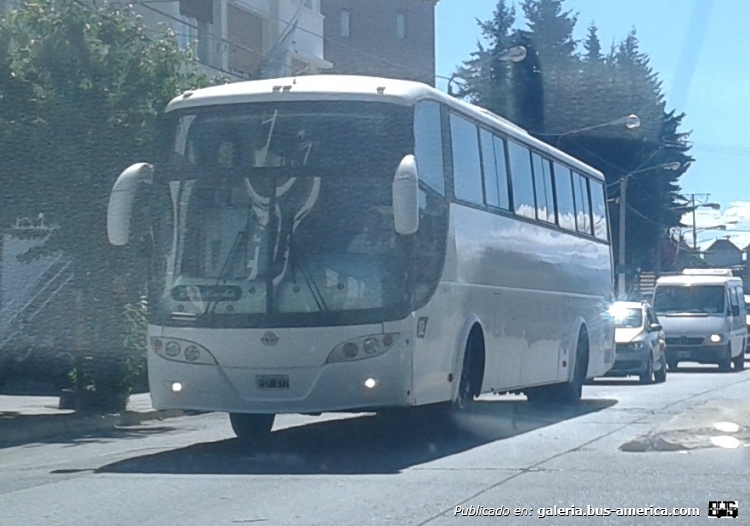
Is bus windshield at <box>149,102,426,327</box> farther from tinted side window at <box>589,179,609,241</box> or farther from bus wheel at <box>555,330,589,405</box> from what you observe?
tinted side window at <box>589,179,609,241</box>

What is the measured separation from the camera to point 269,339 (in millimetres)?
11750

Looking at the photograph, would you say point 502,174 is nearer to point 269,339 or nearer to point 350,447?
point 350,447

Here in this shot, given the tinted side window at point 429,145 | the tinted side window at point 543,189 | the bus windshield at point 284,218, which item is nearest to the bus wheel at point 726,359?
the tinted side window at point 543,189

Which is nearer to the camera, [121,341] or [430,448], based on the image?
[430,448]

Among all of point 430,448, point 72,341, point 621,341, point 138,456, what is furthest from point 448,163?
point 621,341

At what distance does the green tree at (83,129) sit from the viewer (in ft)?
53.2

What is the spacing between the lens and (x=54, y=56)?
54.1 feet

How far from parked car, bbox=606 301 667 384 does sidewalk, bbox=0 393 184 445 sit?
10.6m

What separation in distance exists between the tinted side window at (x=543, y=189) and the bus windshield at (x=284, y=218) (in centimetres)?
539

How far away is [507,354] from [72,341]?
631cm

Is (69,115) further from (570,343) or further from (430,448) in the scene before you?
(570,343)

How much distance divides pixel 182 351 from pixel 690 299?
22324 mm

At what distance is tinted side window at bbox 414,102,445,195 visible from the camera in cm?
1247

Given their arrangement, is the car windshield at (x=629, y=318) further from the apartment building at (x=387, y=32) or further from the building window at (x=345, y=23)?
the building window at (x=345, y=23)
